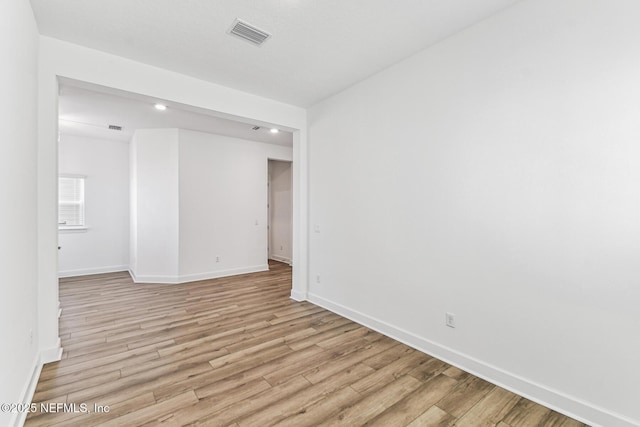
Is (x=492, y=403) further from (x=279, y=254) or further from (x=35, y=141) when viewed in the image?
(x=279, y=254)

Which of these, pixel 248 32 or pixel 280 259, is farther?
pixel 280 259

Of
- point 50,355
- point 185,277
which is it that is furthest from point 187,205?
point 50,355

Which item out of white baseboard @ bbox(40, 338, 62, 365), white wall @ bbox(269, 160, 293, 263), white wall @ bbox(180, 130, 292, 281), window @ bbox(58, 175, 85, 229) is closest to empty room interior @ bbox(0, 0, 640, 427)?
white baseboard @ bbox(40, 338, 62, 365)

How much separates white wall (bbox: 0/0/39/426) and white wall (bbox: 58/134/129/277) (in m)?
4.18

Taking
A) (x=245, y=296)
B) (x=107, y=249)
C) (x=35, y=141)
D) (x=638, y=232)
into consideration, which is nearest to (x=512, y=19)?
(x=638, y=232)

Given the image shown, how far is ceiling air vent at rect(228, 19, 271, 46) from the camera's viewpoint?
2344 mm

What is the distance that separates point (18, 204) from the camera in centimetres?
180

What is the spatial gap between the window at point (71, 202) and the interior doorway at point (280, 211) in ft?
13.4

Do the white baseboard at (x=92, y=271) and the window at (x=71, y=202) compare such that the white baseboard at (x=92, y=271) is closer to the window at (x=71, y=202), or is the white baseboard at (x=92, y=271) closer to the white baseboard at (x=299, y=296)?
the window at (x=71, y=202)

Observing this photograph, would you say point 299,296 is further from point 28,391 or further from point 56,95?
point 56,95

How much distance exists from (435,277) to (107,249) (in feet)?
21.4

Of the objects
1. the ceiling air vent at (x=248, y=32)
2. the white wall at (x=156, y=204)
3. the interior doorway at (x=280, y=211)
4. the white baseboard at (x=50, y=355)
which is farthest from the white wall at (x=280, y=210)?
the white baseboard at (x=50, y=355)

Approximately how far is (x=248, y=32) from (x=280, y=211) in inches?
219

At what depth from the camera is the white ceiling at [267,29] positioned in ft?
7.02
